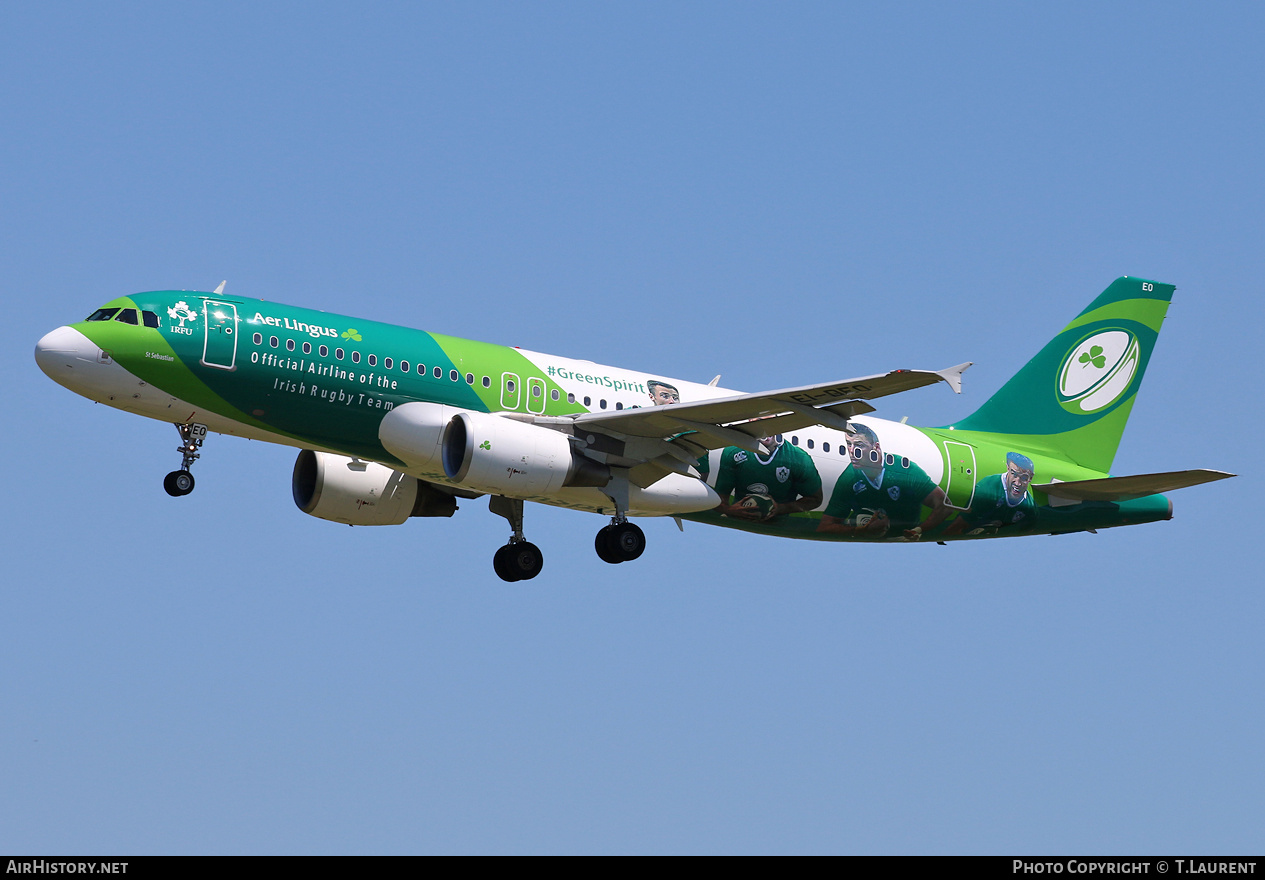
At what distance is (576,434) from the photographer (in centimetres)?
3316

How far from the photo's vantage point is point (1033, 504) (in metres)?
38.6

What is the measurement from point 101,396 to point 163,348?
1489 mm

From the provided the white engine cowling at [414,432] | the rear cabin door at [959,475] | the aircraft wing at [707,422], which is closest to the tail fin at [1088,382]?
the rear cabin door at [959,475]

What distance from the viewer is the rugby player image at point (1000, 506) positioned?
38156 millimetres

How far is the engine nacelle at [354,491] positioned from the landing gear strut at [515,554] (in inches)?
70.2

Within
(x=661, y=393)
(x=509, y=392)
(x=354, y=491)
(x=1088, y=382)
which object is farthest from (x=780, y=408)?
(x=1088, y=382)

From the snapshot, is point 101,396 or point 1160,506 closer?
point 101,396

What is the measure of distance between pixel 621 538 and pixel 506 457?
361 centimetres

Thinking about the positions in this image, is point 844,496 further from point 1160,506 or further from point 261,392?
point 261,392

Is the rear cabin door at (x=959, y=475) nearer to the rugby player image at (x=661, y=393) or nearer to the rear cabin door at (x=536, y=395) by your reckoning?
the rugby player image at (x=661, y=393)

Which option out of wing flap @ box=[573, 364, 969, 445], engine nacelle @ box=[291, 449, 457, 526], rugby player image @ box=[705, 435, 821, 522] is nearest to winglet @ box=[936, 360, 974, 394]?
wing flap @ box=[573, 364, 969, 445]
